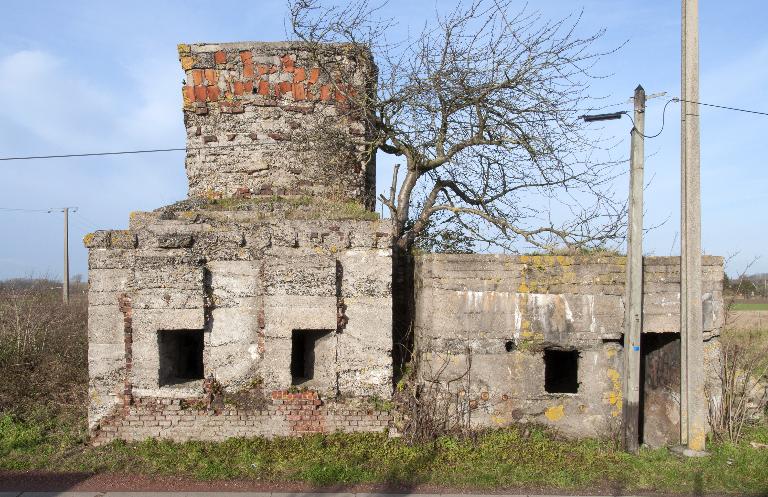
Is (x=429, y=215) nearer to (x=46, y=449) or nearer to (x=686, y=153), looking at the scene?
(x=686, y=153)

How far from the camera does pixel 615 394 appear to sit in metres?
7.74

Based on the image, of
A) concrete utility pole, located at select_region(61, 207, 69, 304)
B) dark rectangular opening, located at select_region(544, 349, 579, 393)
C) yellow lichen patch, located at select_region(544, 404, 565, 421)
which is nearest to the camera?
yellow lichen patch, located at select_region(544, 404, 565, 421)

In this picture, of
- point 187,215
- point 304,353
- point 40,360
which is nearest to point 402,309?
point 304,353

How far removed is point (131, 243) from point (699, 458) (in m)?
7.10

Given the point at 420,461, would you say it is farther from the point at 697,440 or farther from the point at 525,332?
the point at 697,440

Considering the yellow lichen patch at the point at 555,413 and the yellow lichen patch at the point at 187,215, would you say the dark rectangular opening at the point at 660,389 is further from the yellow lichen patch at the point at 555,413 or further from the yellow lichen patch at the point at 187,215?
the yellow lichen patch at the point at 187,215

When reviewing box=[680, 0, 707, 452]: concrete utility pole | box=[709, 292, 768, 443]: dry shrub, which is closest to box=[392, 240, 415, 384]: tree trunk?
box=[680, 0, 707, 452]: concrete utility pole

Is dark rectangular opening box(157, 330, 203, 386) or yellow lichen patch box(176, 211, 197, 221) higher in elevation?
yellow lichen patch box(176, 211, 197, 221)

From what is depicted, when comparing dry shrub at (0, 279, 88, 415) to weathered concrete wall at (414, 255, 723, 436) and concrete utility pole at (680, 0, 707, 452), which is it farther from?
concrete utility pole at (680, 0, 707, 452)

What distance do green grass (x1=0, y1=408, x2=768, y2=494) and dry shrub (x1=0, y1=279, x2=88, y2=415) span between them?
1.35 metres

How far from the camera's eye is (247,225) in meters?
7.71

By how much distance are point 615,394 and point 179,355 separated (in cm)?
555

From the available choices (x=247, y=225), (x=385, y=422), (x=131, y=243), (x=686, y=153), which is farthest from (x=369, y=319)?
(x=686, y=153)

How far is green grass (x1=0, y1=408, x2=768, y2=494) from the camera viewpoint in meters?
6.70
